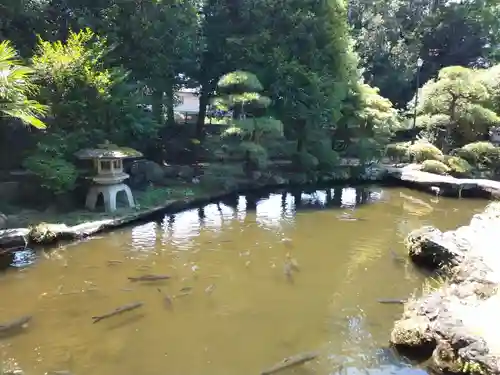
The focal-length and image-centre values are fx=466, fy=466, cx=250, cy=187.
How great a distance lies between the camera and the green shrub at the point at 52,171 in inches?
473

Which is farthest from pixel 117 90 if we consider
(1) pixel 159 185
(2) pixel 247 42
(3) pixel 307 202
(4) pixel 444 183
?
(4) pixel 444 183

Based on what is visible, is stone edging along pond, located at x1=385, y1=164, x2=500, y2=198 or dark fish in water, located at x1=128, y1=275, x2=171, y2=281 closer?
dark fish in water, located at x1=128, y1=275, x2=171, y2=281

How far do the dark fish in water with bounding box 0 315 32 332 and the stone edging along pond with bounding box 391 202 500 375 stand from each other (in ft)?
18.6

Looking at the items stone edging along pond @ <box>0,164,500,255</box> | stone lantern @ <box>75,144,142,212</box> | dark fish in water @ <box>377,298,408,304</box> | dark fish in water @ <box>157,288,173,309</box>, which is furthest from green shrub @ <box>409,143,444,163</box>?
dark fish in water @ <box>157,288,173,309</box>

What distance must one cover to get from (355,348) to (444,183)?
1211cm

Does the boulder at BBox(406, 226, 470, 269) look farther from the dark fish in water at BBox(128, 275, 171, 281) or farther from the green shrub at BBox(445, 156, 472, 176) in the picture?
the green shrub at BBox(445, 156, 472, 176)

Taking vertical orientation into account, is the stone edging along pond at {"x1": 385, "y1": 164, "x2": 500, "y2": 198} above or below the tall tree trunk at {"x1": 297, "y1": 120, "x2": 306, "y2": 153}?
below

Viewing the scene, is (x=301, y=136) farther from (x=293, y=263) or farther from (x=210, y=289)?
(x=210, y=289)

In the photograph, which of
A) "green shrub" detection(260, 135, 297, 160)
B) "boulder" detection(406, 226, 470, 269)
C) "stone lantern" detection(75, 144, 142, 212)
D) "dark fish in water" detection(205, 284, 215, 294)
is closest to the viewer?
"dark fish in water" detection(205, 284, 215, 294)

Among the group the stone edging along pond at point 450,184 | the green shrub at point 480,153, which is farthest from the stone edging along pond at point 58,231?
the green shrub at point 480,153

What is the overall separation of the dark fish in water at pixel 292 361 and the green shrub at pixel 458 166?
14.6 metres

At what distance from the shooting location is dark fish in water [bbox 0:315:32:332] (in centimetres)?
707

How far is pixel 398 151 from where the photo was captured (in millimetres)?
20547

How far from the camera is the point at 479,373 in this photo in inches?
212
